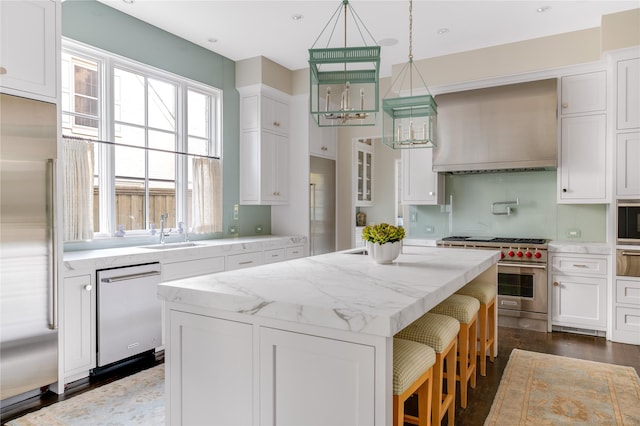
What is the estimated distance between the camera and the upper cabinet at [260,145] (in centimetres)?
505

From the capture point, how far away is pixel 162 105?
14.3 feet

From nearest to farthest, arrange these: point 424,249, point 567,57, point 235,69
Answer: point 424,249 < point 567,57 < point 235,69

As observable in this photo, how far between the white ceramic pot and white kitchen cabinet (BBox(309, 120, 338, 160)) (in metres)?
3.17

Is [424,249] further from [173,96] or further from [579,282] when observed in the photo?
[173,96]

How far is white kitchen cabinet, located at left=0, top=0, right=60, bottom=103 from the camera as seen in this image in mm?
2540

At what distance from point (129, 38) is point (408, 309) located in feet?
12.4

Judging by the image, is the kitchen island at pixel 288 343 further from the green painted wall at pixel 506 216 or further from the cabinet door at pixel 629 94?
the green painted wall at pixel 506 216

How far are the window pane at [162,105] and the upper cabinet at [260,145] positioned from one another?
3.06 ft

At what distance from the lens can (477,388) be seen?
2.89 metres

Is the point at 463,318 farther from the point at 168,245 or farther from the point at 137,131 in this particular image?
the point at 137,131

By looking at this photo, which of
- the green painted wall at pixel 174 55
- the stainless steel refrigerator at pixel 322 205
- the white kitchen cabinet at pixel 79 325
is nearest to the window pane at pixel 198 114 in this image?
the green painted wall at pixel 174 55

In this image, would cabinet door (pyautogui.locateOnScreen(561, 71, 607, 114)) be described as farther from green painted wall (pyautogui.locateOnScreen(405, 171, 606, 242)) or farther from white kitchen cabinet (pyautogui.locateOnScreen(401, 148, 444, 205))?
white kitchen cabinet (pyautogui.locateOnScreen(401, 148, 444, 205))

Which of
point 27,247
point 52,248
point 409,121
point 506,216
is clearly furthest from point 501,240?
point 27,247

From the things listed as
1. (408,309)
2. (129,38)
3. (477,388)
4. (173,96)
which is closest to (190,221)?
(173,96)
